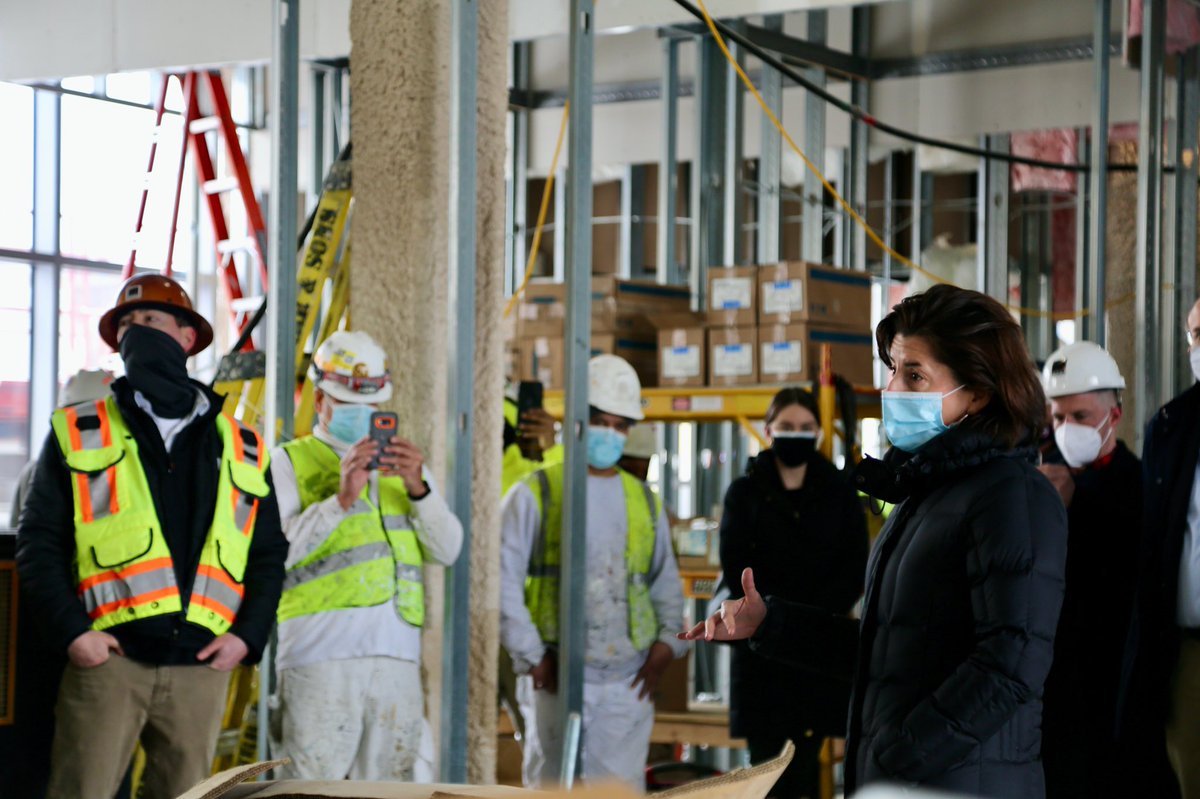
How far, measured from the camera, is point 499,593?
5801 millimetres

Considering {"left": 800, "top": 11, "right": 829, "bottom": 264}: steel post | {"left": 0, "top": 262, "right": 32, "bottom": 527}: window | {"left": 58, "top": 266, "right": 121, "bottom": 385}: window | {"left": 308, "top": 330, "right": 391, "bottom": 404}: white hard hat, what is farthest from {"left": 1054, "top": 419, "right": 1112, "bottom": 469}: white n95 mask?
{"left": 0, "top": 262, "right": 32, "bottom": 527}: window

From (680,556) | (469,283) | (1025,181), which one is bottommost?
(680,556)

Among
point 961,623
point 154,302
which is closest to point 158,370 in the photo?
point 154,302

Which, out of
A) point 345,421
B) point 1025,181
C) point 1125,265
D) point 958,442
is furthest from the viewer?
point 1025,181

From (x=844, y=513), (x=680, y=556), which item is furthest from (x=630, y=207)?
(x=844, y=513)

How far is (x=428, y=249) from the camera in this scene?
5484 millimetres

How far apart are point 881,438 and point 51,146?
8.48 metres

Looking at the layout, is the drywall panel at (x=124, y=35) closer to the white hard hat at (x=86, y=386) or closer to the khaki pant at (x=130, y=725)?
the white hard hat at (x=86, y=386)

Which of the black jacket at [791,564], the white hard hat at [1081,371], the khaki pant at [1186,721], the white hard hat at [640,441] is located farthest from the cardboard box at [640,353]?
the khaki pant at [1186,721]

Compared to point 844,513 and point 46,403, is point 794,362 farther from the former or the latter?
point 46,403

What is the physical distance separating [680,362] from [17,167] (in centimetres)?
848

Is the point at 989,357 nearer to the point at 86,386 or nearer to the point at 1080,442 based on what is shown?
the point at 1080,442

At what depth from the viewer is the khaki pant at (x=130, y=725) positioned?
4.11m

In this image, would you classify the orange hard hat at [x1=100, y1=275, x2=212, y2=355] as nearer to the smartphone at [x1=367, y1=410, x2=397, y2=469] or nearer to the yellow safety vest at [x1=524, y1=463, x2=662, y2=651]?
the smartphone at [x1=367, y1=410, x2=397, y2=469]
